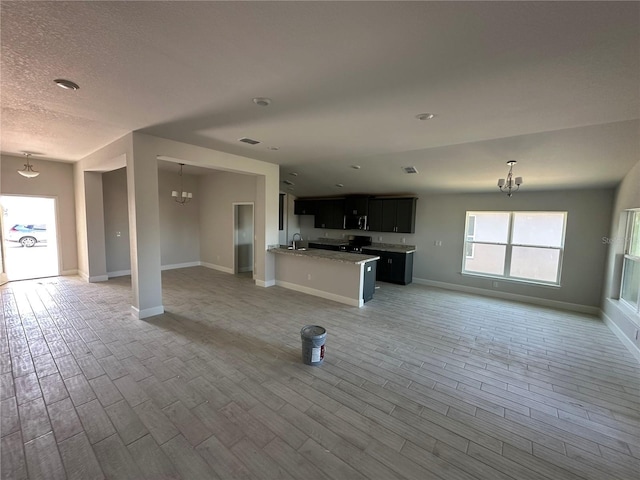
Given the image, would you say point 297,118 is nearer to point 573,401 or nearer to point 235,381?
point 235,381

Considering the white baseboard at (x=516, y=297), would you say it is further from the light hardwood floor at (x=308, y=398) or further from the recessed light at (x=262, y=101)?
the recessed light at (x=262, y=101)

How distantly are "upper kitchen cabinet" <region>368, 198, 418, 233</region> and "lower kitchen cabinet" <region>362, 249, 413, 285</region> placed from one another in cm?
67

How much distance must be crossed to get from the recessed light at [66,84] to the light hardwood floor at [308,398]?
276cm

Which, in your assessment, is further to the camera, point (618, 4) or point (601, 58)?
point (601, 58)

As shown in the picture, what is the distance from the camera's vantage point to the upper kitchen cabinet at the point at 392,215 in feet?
22.2

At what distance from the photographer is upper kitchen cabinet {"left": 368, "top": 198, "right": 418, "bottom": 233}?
6777mm

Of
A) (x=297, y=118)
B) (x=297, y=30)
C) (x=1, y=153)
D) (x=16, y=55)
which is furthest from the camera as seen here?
(x=1, y=153)

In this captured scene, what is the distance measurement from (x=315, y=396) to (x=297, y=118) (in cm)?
294

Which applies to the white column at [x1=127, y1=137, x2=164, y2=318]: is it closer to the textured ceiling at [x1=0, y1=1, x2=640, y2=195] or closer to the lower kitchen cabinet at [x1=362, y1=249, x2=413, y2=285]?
the textured ceiling at [x1=0, y1=1, x2=640, y2=195]

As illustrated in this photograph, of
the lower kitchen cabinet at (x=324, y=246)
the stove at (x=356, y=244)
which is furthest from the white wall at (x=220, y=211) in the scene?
the stove at (x=356, y=244)

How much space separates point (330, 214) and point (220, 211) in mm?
3208

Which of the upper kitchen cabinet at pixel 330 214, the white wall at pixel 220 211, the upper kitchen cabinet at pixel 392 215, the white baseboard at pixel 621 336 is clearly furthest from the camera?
the upper kitchen cabinet at pixel 330 214

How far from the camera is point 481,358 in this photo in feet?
10.5

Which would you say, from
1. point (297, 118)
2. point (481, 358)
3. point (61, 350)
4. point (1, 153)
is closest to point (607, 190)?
point (481, 358)
